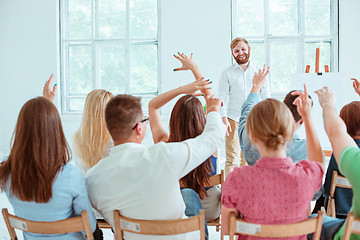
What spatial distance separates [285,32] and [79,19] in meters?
3.47

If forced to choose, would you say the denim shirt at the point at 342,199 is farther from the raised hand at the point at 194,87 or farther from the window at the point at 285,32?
the window at the point at 285,32

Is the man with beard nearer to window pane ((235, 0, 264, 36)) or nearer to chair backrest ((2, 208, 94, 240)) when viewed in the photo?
window pane ((235, 0, 264, 36))

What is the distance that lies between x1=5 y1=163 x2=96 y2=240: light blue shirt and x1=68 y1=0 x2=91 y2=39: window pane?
5083 millimetres

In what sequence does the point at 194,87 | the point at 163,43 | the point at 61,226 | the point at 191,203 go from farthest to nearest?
the point at 163,43
the point at 191,203
the point at 194,87
the point at 61,226

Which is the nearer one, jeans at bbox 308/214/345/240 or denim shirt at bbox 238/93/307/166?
jeans at bbox 308/214/345/240

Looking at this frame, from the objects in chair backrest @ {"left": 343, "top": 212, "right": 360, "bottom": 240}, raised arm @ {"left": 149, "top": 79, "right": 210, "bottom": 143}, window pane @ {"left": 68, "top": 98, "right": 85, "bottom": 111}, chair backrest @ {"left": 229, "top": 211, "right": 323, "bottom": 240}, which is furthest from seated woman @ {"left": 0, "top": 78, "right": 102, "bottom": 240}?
window pane @ {"left": 68, "top": 98, "right": 85, "bottom": 111}

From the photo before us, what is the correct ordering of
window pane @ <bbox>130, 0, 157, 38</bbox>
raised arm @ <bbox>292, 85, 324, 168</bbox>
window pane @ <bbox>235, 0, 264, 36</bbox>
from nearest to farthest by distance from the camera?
raised arm @ <bbox>292, 85, 324, 168</bbox>, window pane @ <bbox>235, 0, 264, 36</bbox>, window pane @ <bbox>130, 0, 157, 38</bbox>

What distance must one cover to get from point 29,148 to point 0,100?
17.9 feet

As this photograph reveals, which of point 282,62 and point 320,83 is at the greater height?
point 282,62

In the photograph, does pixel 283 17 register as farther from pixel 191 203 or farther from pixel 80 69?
pixel 191 203

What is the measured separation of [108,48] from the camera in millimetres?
6211

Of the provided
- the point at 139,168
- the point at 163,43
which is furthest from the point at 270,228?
the point at 163,43

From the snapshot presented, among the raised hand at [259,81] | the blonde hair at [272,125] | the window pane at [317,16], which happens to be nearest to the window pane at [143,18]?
the window pane at [317,16]

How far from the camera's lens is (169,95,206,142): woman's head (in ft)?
6.66
